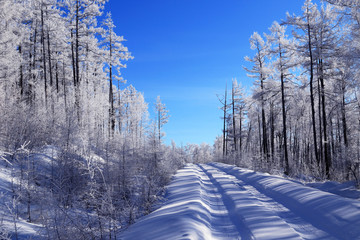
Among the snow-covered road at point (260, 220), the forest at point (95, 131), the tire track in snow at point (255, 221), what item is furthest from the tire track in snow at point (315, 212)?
the forest at point (95, 131)

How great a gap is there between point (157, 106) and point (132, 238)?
42.9m

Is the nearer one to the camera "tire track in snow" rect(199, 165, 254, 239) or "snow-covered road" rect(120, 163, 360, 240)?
"snow-covered road" rect(120, 163, 360, 240)

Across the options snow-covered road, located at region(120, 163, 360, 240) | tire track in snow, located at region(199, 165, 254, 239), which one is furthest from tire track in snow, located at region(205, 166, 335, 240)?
tire track in snow, located at region(199, 165, 254, 239)

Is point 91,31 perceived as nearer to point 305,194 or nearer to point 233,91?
point 305,194

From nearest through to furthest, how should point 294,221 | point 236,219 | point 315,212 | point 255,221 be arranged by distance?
1. point 255,221
2. point 294,221
3. point 236,219
4. point 315,212

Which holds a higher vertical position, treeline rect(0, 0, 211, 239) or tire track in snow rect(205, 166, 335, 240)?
treeline rect(0, 0, 211, 239)

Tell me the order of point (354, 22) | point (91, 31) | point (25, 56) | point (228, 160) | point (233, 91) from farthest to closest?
point (233, 91) < point (228, 160) < point (25, 56) < point (91, 31) < point (354, 22)

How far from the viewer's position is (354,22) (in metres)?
10.9

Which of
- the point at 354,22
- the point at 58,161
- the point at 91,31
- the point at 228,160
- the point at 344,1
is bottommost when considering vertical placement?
the point at 228,160

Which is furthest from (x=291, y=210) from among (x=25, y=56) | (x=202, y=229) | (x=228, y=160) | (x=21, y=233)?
(x=25, y=56)

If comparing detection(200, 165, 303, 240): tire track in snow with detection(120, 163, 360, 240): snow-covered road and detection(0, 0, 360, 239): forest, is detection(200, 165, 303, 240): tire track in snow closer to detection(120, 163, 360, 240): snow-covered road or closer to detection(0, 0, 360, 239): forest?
detection(120, 163, 360, 240): snow-covered road

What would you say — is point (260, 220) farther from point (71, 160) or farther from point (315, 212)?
point (71, 160)

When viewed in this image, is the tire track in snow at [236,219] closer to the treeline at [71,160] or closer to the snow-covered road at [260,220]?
the snow-covered road at [260,220]

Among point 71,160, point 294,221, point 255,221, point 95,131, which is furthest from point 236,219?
point 95,131
